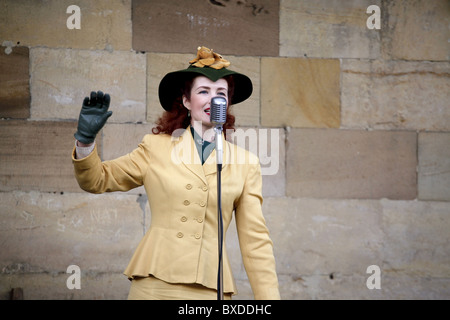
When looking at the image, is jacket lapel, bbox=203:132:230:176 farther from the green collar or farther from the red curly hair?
the red curly hair

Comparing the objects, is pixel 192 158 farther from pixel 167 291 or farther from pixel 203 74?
pixel 167 291

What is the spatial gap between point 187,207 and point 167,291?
0.40 meters

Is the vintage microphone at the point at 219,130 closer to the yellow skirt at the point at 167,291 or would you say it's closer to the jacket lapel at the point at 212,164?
the yellow skirt at the point at 167,291

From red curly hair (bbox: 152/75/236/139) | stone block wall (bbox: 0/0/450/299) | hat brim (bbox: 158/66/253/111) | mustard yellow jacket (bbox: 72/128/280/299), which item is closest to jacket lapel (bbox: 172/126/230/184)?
mustard yellow jacket (bbox: 72/128/280/299)

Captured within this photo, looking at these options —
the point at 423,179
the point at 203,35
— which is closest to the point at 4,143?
the point at 203,35

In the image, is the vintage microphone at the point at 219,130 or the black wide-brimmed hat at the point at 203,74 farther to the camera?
the black wide-brimmed hat at the point at 203,74

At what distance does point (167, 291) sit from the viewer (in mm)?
2848

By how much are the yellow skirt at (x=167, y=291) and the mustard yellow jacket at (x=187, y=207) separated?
0.03m

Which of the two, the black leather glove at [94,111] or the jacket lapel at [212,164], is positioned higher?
the black leather glove at [94,111]

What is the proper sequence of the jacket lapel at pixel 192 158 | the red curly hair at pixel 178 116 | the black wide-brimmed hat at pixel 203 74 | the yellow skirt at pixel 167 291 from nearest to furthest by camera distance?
the yellow skirt at pixel 167 291, the jacket lapel at pixel 192 158, the black wide-brimmed hat at pixel 203 74, the red curly hair at pixel 178 116

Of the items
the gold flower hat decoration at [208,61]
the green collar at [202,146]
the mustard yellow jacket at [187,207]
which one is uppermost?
the gold flower hat decoration at [208,61]

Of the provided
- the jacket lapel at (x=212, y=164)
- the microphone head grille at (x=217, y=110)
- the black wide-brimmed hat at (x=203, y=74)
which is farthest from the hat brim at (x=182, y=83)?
the microphone head grille at (x=217, y=110)

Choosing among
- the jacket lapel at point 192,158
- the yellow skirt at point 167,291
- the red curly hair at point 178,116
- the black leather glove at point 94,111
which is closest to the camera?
the black leather glove at point 94,111

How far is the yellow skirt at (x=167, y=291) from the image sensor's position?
2840 mm
